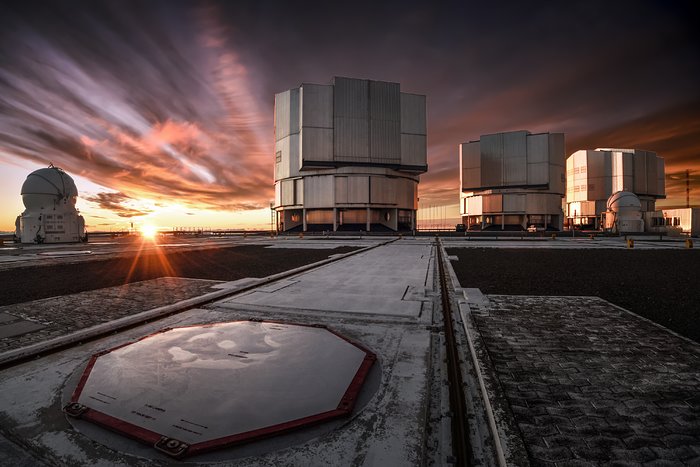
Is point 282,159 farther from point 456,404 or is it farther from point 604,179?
point 604,179

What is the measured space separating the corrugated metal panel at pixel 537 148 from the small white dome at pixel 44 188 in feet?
238

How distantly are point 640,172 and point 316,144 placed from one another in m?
74.3

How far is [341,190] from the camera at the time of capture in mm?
53438

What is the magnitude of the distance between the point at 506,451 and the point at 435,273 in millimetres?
8210

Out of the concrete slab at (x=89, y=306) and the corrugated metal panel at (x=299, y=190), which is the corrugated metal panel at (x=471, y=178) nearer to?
the corrugated metal panel at (x=299, y=190)

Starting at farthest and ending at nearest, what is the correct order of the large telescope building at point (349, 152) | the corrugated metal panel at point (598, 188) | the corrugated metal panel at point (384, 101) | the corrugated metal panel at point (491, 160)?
the corrugated metal panel at point (598, 188) → the corrugated metal panel at point (491, 160) → the corrugated metal panel at point (384, 101) → the large telescope building at point (349, 152)

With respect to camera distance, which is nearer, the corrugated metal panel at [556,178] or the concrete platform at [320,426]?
the concrete platform at [320,426]

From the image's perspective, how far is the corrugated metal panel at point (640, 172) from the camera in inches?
2736

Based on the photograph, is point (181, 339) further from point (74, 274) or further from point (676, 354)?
point (74, 274)

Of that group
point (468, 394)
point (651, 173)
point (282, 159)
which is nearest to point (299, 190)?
point (282, 159)

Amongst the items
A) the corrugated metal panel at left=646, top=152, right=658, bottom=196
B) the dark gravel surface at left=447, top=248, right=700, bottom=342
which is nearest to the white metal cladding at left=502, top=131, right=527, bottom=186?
the corrugated metal panel at left=646, top=152, right=658, bottom=196

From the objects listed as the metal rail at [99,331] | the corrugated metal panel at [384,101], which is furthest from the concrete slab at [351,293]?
the corrugated metal panel at [384,101]

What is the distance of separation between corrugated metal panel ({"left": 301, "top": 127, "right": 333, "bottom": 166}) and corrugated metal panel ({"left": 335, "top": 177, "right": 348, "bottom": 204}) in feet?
12.8

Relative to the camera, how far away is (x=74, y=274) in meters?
10.1
